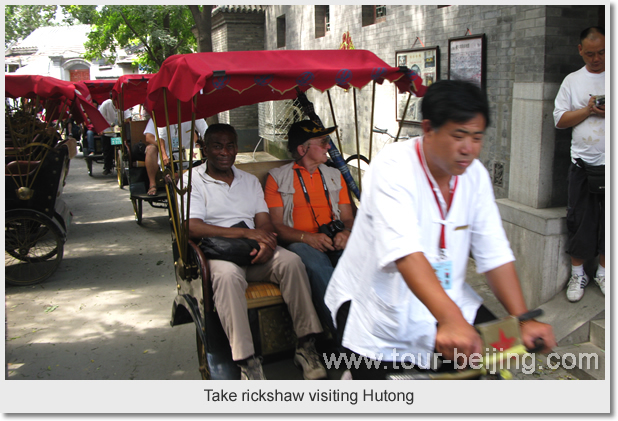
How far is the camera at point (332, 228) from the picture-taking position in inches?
152

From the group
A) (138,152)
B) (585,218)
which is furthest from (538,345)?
(138,152)

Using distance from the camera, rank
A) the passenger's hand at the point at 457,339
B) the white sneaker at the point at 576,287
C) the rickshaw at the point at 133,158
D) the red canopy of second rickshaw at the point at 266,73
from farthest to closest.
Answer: the rickshaw at the point at 133,158 → the white sneaker at the point at 576,287 → the red canopy of second rickshaw at the point at 266,73 → the passenger's hand at the point at 457,339

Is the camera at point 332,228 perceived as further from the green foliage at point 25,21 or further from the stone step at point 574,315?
the green foliage at point 25,21

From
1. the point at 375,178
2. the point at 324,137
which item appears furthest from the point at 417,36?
the point at 375,178

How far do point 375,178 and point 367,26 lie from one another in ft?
25.8

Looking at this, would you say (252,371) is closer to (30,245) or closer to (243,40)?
(30,245)

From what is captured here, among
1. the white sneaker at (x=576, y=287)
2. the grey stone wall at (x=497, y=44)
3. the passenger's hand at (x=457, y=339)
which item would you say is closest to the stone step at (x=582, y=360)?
the white sneaker at (x=576, y=287)

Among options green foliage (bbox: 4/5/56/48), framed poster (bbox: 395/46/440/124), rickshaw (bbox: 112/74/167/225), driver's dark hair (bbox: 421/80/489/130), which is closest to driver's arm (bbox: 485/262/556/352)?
driver's dark hair (bbox: 421/80/489/130)

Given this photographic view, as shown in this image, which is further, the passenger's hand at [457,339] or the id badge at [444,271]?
the id badge at [444,271]

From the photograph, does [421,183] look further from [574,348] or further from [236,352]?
[574,348]

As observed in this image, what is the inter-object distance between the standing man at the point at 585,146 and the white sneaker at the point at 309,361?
233 centimetres

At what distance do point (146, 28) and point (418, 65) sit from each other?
8689mm

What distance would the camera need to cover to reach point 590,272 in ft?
14.9

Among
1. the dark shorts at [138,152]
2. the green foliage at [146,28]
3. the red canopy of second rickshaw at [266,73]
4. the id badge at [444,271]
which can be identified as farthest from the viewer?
the green foliage at [146,28]
